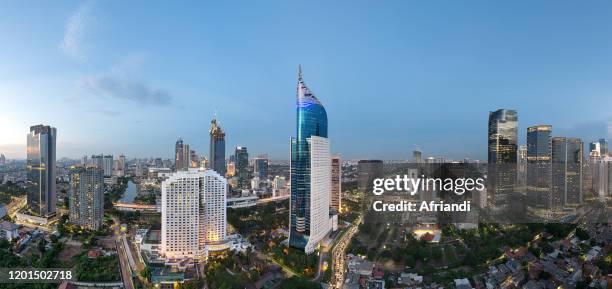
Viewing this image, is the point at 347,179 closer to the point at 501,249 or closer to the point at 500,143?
the point at 500,143

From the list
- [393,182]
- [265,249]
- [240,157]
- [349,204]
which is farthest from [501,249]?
[240,157]

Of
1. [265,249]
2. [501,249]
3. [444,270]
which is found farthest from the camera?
[265,249]

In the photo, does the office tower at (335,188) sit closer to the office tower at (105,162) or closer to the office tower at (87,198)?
the office tower at (87,198)

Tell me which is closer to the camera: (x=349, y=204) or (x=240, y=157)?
(x=349, y=204)

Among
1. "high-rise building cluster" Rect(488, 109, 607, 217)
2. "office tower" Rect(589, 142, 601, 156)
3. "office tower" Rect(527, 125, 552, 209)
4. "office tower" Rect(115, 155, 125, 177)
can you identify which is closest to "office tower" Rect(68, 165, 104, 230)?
"high-rise building cluster" Rect(488, 109, 607, 217)

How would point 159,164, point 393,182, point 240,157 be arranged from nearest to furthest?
point 393,182, point 240,157, point 159,164

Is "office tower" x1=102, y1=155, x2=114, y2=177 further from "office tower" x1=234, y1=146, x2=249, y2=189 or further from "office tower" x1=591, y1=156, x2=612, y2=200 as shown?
"office tower" x1=591, y1=156, x2=612, y2=200

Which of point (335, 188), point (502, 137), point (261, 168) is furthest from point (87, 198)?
point (261, 168)

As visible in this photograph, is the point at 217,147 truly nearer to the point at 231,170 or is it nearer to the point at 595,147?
the point at 231,170
